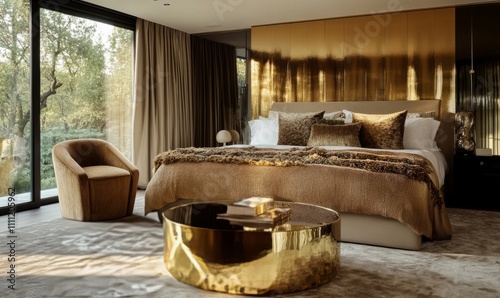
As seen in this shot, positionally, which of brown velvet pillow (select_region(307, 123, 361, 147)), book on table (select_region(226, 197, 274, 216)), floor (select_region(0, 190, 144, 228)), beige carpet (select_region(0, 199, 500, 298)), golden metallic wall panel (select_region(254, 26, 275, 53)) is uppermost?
golden metallic wall panel (select_region(254, 26, 275, 53))

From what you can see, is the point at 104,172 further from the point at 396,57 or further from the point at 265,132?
the point at 396,57

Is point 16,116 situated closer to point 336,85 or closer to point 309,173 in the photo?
point 309,173

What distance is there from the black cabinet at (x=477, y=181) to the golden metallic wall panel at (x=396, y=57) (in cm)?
107

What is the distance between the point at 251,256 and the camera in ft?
6.64

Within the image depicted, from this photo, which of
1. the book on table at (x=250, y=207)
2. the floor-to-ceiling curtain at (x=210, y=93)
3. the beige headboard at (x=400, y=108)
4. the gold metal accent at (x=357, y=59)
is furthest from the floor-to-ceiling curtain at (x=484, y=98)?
the book on table at (x=250, y=207)

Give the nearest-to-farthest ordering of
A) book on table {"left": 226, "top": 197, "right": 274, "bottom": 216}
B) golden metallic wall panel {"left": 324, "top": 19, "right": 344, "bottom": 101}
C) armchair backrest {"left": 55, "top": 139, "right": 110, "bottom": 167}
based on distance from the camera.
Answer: book on table {"left": 226, "top": 197, "right": 274, "bottom": 216} < armchair backrest {"left": 55, "top": 139, "right": 110, "bottom": 167} < golden metallic wall panel {"left": 324, "top": 19, "right": 344, "bottom": 101}

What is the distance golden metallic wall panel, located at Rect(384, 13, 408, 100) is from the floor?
12.9ft

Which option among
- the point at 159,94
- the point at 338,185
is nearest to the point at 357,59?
the point at 159,94

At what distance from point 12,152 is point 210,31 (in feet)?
10.6

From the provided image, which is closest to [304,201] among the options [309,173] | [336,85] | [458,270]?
[309,173]

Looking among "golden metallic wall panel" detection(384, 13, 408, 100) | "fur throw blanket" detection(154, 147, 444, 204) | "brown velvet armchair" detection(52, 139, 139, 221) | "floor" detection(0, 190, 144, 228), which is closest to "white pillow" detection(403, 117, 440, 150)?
"golden metallic wall panel" detection(384, 13, 408, 100)

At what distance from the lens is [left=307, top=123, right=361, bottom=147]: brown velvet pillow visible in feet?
14.4

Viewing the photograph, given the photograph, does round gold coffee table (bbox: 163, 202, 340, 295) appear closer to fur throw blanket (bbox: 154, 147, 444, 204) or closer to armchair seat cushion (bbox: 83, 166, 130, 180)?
fur throw blanket (bbox: 154, 147, 444, 204)

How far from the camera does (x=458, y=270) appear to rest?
2.49 m
